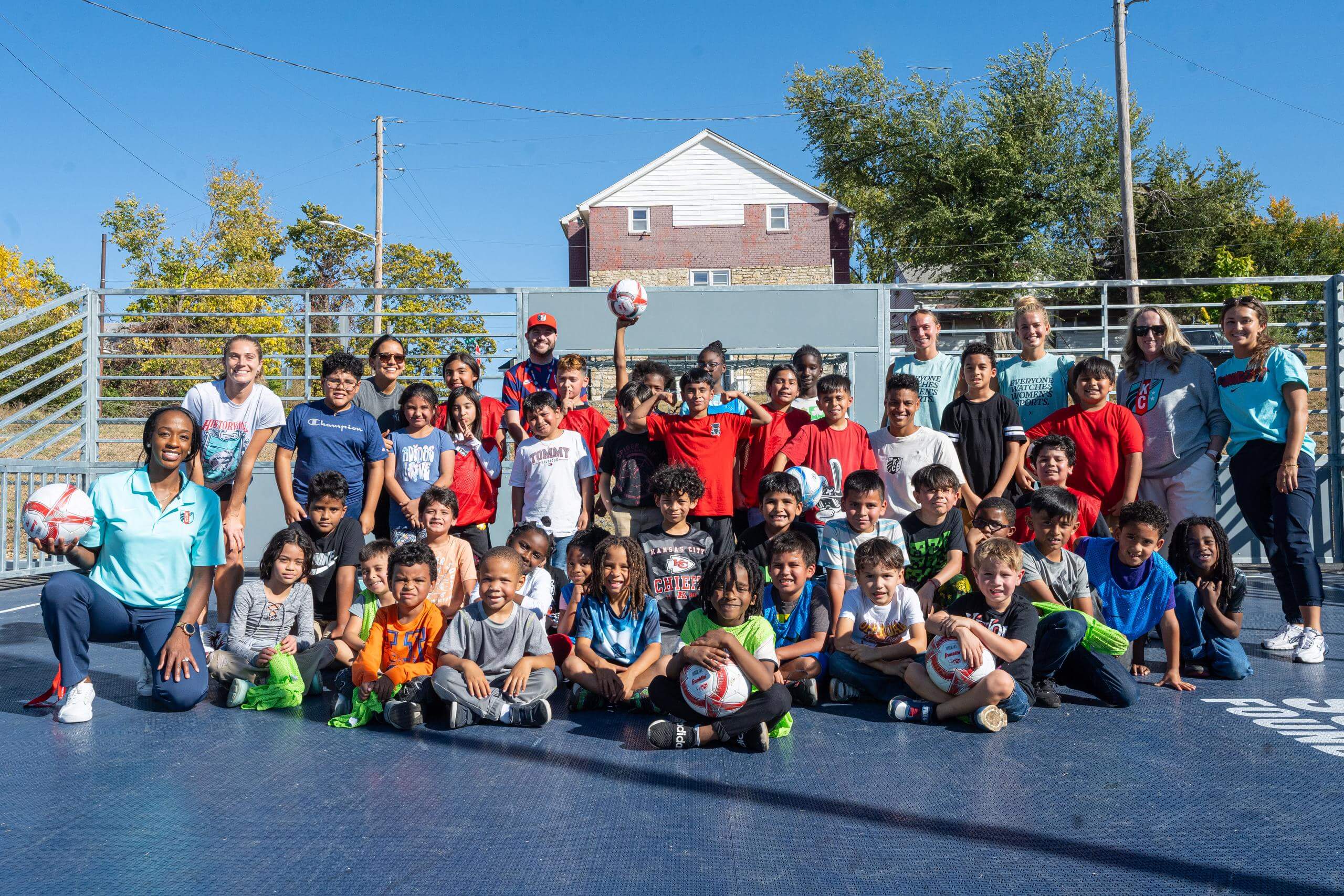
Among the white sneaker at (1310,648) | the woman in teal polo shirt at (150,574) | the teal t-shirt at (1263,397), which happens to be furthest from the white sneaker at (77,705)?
the teal t-shirt at (1263,397)

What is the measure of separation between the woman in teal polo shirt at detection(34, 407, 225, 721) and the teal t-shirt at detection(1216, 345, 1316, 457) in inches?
201

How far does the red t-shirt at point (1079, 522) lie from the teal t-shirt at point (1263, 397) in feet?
3.14

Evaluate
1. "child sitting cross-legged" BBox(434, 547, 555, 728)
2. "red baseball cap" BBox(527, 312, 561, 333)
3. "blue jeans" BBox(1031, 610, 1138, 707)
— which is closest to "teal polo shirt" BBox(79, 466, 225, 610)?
"child sitting cross-legged" BBox(434, 547, 555, 728)

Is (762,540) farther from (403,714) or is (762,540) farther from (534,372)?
(534,372)

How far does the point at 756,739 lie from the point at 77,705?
2.75m

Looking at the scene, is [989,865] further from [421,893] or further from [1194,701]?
[1194,701]

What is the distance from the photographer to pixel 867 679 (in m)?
4.16

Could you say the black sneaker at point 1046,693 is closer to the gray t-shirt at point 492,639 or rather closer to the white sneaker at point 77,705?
the gray t-shirt at point 492,639

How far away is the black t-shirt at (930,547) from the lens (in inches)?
178

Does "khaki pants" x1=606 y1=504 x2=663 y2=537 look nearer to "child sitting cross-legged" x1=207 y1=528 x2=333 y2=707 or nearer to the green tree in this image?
"child sitting cross-legged" x1=207 y1=528 x2=333 y2=707

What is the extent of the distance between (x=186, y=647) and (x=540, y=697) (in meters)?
1.49

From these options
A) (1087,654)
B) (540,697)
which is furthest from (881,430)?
(540,697)

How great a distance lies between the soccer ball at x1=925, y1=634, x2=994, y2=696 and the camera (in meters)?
3.76

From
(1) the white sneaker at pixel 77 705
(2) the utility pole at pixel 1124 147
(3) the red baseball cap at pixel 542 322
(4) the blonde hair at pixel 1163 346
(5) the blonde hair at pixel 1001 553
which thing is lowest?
(1) the white sneaker at pixel 77 705
